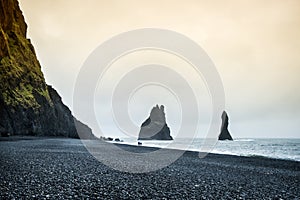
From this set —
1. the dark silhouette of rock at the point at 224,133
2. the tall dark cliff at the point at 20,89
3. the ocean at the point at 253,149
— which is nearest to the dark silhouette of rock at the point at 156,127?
the dark silhouette of rock at the point at 224,133

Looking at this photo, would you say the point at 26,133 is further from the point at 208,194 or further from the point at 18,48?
the point at 208,194

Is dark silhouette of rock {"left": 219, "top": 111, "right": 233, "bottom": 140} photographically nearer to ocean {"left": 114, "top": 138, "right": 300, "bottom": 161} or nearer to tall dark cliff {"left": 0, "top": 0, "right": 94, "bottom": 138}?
ocean {"left": 114, "top": 138, "right": 300, "bottom": 161}

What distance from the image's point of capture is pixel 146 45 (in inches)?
1252

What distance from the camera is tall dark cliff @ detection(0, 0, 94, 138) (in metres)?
50.6

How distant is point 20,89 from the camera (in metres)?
58.3

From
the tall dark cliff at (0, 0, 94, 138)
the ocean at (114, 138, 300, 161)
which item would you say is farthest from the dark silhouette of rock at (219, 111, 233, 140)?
the tall dark cliff at (0, 0, 94, 138)

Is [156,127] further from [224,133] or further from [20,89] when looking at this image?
[20,89]

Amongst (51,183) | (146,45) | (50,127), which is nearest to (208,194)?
(51,183)

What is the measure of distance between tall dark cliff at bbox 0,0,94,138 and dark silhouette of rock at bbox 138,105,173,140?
352 feet

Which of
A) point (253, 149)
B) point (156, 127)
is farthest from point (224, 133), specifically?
point (253, 149)

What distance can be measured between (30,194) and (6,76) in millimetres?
52775

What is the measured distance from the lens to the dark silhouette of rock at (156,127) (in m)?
186

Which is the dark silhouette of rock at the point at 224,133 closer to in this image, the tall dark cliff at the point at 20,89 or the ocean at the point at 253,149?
the ocean at the point at 253,149

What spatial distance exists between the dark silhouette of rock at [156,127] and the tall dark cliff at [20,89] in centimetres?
10743
